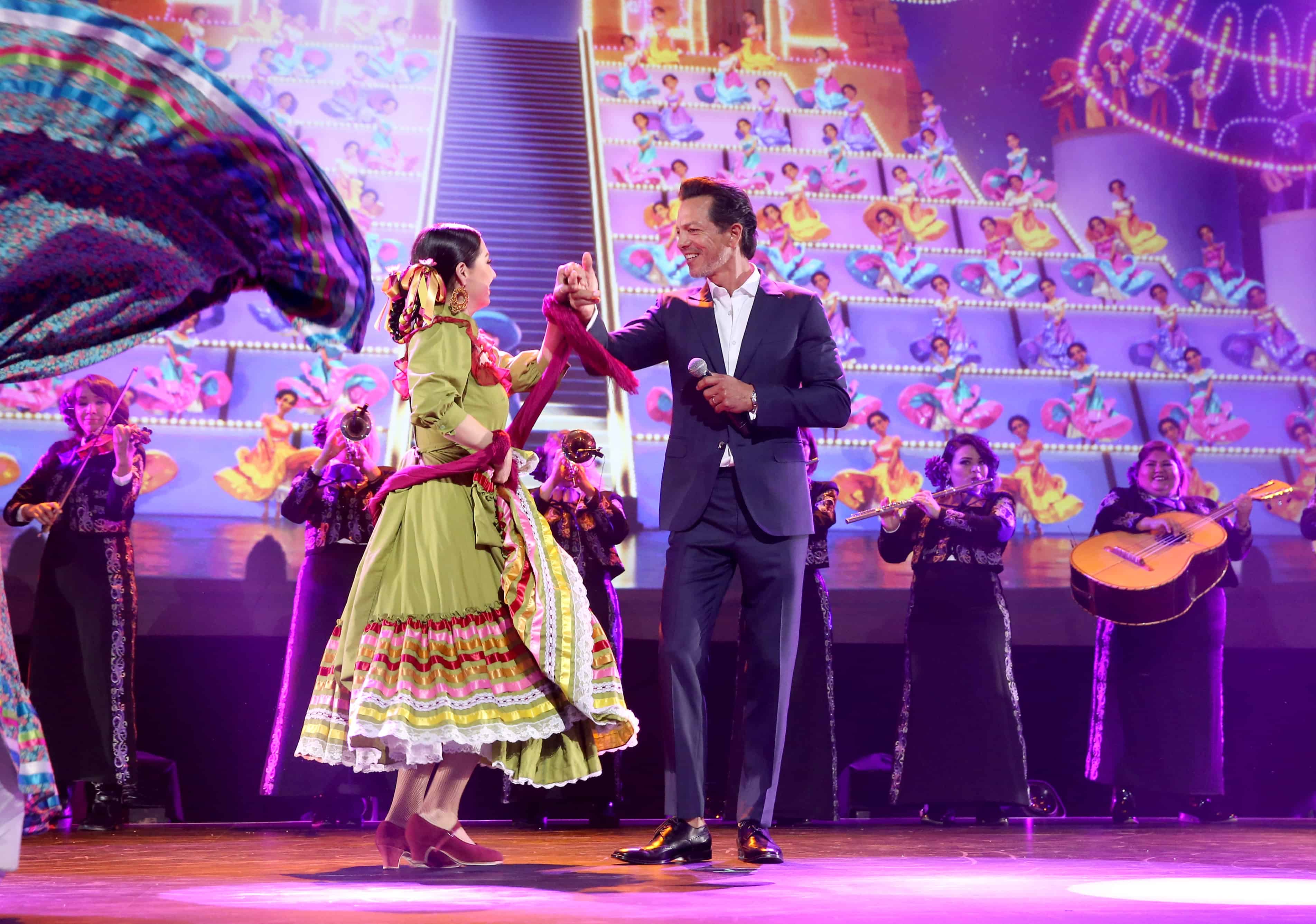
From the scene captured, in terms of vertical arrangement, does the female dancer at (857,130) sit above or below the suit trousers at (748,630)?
above

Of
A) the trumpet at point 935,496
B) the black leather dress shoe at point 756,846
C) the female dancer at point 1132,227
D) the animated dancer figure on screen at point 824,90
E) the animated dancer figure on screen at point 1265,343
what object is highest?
the animated dancer figure on screen at point 824,90

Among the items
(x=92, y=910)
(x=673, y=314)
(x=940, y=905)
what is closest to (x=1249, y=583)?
(x=673, y=314)

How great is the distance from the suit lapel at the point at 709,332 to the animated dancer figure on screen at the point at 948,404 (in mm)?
3198

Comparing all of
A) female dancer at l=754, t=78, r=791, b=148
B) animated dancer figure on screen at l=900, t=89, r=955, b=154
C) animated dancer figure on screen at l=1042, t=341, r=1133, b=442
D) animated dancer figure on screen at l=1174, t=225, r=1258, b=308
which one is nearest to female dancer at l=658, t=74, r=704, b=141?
female dancer at l=754, t=78, r=791, b=148

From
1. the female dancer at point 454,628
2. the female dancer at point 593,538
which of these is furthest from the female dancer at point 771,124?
the female dancer at point 454,628

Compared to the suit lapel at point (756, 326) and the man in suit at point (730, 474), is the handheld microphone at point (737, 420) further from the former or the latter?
the suit lapel at point (756, 326)

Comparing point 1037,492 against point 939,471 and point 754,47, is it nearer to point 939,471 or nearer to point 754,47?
point 939,471

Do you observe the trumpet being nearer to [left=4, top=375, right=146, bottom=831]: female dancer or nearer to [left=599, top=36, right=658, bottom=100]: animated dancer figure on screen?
[left=4, top=375, right=146, bottom=831]: female dancer

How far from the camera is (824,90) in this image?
634 centimetres

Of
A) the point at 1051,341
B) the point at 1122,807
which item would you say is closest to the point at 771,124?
the point at 1051,341

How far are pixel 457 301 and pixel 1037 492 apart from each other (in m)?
3.88

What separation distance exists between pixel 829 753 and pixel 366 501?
→ 6.31ft

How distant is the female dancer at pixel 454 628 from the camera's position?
2754 millimetres

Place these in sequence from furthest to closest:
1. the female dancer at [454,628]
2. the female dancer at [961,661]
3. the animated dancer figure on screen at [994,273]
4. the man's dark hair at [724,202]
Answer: the animated dancer figure on screen at [994,273]
the female dancer at [961,661]
the man's dark hair at [724,202]
the female dancer at [454,628]
